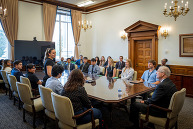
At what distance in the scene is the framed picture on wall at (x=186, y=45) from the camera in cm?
604

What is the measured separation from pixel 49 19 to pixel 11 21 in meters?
1.83

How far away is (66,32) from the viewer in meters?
9.58

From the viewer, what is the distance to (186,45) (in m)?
6.18

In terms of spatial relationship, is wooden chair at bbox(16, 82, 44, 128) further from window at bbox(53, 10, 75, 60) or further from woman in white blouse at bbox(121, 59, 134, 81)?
window at bbox(53, 10, 75, 60)

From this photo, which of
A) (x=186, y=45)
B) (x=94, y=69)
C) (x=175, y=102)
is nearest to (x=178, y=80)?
(x=186, y=45)

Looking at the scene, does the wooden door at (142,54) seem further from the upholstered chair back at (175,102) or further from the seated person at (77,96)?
the seated person at (77,96)

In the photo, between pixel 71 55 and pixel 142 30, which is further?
pixel 71 55

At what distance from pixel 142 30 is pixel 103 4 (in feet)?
9.76

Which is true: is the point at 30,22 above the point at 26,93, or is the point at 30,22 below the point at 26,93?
above

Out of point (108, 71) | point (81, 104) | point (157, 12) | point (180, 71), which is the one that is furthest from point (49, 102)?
point (157, 12)

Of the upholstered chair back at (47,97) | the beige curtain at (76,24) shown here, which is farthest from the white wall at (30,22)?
the upholstered chair back at (47,97)

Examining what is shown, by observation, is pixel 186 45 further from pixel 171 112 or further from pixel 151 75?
pixel 171 112

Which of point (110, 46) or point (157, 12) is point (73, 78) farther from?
point (110, 46)

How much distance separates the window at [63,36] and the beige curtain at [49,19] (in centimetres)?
51
